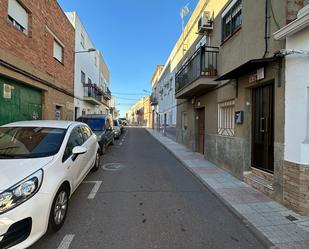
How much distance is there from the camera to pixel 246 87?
6625 mm

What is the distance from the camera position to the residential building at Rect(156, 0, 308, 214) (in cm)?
510

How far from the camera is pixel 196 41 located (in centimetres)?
1269

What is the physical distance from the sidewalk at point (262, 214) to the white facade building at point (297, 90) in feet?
3.39

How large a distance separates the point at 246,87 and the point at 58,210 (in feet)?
18.3

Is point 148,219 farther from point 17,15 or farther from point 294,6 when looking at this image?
point 17,15

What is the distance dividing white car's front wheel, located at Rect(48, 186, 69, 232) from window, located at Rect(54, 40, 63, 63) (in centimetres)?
1106

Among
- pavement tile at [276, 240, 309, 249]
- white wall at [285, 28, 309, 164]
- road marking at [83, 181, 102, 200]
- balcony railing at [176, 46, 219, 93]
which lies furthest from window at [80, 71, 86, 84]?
pavement tile at [276, 240, 309, 249]

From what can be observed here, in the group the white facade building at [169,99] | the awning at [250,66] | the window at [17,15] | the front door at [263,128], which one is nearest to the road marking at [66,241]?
the front door at [263,128]

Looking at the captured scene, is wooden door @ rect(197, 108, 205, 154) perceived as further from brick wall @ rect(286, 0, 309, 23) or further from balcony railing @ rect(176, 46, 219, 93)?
brick wall @ rect(286, 0, 309, 23)

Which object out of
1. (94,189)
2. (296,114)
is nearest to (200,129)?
(94,189)

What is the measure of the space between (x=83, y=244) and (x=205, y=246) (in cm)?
169

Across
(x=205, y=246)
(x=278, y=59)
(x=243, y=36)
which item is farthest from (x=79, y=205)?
(x=243, y=36)

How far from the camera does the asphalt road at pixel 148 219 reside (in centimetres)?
335

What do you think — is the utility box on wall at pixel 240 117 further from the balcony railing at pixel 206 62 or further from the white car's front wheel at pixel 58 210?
the white car's front wheel at pixel 58 210
